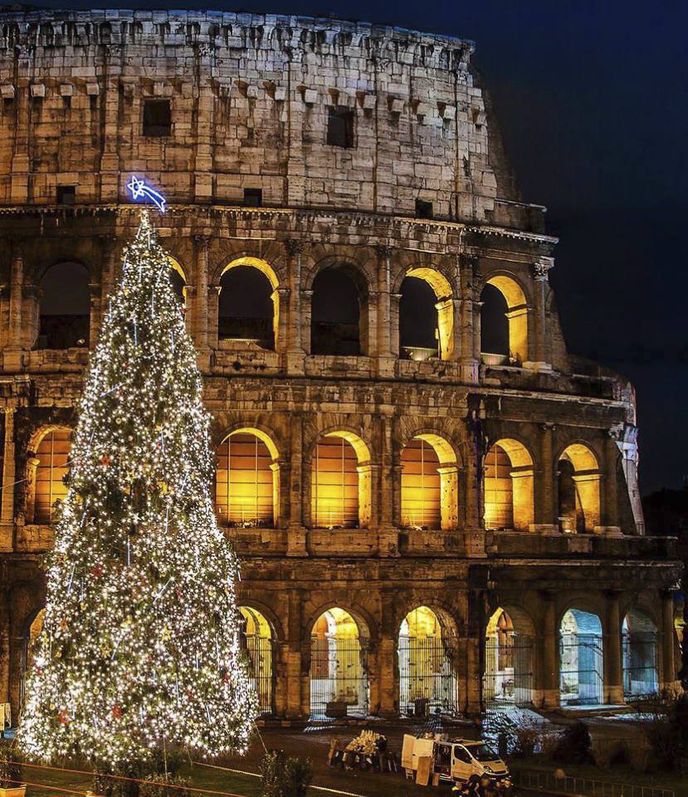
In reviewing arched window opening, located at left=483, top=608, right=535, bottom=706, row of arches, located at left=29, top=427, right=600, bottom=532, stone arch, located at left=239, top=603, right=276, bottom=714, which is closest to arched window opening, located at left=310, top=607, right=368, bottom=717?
stone arch, located at left=239, top=603, right=276, bottom=714

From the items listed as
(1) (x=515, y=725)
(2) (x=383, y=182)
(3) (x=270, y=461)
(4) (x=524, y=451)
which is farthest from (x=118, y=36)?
(1) (x=515, y=725)

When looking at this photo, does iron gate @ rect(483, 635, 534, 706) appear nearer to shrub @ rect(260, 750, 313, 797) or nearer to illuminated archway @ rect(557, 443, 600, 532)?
illuminated archway @ rect(557, 443, 600, 532)

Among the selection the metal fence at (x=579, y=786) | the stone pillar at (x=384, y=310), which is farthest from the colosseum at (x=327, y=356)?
the metal fence at (x=579, y=786)

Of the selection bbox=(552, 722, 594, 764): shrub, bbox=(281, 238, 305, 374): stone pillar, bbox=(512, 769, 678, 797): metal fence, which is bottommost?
bbox=(512, 769, 678, 797): metal fence

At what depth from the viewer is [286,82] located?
35.9 m

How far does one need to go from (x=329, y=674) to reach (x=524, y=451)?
27.2ft

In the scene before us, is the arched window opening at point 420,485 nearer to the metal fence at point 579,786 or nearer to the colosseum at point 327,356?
the colosseum at point 327,356

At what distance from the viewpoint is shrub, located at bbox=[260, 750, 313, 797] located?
69.8 ft

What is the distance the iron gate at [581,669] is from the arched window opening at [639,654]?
96 cm

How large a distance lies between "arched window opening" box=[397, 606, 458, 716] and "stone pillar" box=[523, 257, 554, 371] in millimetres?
7541

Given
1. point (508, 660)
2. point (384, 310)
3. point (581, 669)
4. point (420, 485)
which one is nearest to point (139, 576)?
point (384, 310)

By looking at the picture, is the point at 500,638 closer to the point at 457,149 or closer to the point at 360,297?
the point at 360,297

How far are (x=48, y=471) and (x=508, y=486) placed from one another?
12.7 m

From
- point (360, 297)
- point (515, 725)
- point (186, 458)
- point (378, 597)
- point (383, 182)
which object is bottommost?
point (515, 725)
